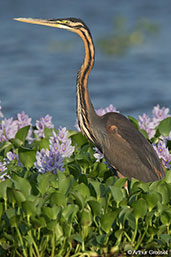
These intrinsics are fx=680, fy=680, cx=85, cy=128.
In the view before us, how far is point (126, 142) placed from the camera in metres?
6.09

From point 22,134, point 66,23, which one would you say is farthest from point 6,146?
point 66,23

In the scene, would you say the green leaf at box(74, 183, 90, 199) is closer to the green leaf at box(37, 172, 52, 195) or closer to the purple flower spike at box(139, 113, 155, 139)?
Answer: the green leaf at box(37, 172, 52, 195)

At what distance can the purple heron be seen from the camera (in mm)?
5984

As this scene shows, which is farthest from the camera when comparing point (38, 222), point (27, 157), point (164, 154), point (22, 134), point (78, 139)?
point (78, 139)

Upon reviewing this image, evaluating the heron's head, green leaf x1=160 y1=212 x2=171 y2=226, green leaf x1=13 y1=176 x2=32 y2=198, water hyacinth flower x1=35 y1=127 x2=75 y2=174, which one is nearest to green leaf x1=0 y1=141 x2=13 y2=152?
water hyacinth flower x1=35 y1=127 x2=75 y2=174

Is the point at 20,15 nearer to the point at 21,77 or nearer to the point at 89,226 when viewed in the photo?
the point at 21,77

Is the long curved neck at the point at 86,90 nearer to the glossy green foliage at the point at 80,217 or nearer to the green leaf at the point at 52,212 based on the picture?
the glossy green foliage at the point at 80,217

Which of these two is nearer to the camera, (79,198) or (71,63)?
(79,198)

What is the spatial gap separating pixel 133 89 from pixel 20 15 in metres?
4.20

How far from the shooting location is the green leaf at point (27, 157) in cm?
611

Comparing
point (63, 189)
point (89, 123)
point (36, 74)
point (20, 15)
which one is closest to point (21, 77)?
point (36, 74)

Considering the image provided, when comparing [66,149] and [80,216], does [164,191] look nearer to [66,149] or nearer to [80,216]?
[80,216]

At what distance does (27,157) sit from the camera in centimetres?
617

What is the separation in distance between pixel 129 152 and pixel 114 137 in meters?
0.19
